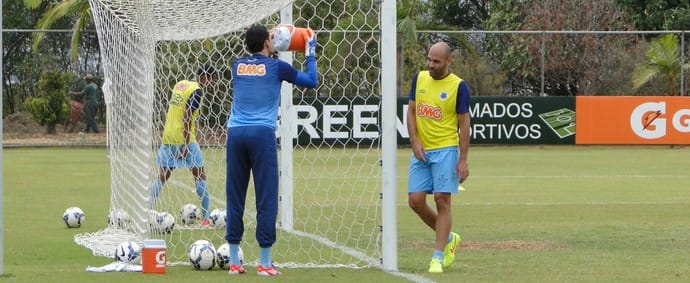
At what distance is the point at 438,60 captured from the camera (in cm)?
1059

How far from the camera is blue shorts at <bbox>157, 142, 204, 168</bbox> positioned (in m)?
14.2

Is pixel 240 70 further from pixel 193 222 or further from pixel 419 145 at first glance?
pixel 193 222

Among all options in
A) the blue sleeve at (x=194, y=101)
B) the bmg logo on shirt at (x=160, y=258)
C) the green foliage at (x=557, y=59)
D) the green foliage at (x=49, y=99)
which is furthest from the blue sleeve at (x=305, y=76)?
the green foliage at (x=49, y=99)

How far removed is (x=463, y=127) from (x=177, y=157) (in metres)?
4.66

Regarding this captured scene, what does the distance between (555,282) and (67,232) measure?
5.86m

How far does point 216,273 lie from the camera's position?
34.1 feet

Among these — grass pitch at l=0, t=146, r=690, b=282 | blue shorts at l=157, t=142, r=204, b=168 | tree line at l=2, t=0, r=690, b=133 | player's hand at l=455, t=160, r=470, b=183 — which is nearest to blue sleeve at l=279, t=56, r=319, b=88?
player's hand at l=455, t=160, r=470, b=183

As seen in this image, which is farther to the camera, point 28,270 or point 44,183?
point 44,183

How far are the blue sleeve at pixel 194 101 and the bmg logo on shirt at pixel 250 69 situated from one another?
154 inches

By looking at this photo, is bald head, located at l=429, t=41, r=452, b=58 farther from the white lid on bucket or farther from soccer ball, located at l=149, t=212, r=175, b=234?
soccer ball, located at l=149, t=212, r=175, b=234

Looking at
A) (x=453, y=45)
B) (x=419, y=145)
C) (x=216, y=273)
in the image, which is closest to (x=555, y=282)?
(x=419, y=145)

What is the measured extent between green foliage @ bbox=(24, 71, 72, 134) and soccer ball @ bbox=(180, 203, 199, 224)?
1930cm

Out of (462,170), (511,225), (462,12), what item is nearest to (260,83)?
(462,170)

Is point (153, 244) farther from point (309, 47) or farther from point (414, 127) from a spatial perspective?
point (414, 127)
